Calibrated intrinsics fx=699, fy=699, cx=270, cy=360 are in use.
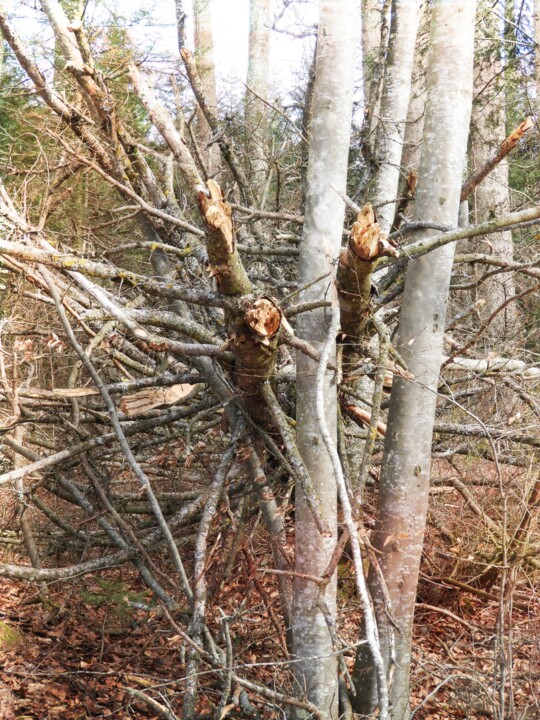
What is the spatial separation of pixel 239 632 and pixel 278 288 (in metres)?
2.73

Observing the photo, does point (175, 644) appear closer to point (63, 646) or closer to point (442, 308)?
point (63, 646)

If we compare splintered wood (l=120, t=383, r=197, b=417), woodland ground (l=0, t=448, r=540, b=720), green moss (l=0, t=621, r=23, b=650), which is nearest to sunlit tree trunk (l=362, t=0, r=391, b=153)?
splintered wood (l=120, t=383, r=197, b=417)

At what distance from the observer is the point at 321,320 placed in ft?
12.8

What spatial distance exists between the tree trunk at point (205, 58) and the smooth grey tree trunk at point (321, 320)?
7.35m

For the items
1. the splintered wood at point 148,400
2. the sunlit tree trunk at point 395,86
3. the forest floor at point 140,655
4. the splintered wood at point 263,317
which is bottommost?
the forest floor at point 140,655

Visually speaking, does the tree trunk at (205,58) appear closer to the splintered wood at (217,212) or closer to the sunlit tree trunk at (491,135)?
the sunlit tree trunk at (491,135)

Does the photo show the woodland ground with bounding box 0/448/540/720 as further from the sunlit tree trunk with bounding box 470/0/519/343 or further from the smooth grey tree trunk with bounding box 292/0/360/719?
the sunlit tree trunk with bounding box 470/0/519/343

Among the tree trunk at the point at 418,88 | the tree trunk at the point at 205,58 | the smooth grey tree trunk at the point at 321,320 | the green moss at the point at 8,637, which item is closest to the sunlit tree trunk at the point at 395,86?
the smooth grey tree trunk at the point at 321,320

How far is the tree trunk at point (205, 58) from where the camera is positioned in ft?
39.7

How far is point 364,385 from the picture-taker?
18.9 ft

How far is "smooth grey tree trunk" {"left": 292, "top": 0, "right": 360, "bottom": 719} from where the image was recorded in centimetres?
379

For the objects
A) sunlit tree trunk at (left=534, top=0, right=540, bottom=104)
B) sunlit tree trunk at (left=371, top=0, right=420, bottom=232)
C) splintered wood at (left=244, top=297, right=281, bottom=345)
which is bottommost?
splintered wood at (left=244, top=297, right=281, bottom=345)

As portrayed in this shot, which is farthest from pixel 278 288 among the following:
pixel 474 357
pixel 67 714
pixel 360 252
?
→ pixel 67 714

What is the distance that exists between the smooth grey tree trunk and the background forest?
13mm
